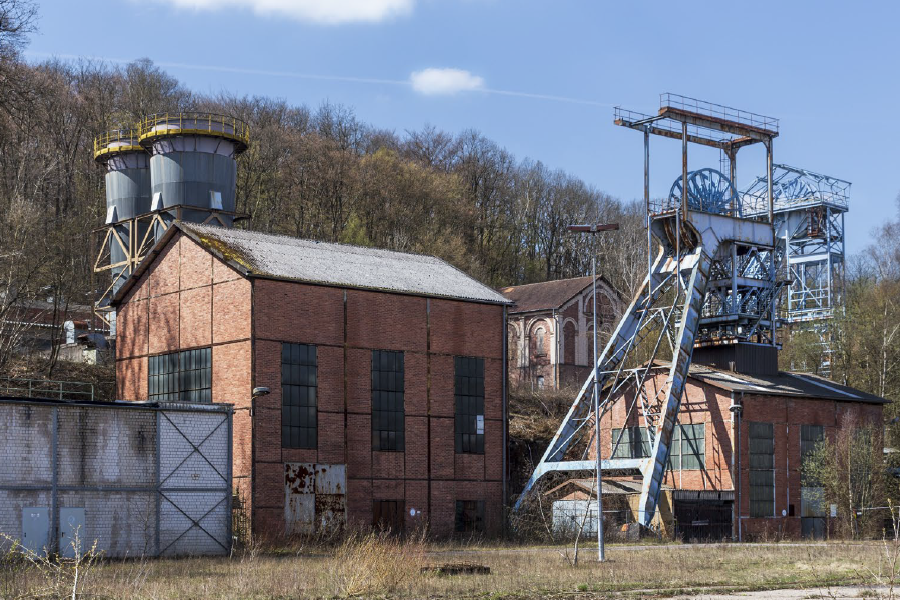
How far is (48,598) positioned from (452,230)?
64.6 m

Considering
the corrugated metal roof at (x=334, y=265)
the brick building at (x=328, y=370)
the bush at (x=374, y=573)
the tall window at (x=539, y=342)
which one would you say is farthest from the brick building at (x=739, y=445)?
the bush at (x=374, y=573)

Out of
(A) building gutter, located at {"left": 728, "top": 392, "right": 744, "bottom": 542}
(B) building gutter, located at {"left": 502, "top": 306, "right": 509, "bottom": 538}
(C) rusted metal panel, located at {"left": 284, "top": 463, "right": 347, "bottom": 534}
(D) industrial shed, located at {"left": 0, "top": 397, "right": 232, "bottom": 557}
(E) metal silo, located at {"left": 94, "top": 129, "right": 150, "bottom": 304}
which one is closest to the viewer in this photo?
(D) industrial shed, located at {"left": 0, "top": 397, "right": 232, "bottom": 557}

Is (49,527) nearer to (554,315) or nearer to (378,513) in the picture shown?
(378,513)

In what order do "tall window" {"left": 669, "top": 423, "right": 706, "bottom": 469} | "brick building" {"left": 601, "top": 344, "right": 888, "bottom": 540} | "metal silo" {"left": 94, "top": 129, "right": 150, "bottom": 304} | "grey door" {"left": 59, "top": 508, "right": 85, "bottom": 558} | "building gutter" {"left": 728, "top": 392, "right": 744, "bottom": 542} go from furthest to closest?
"metal silo" {"left": 94, "top": 129, "right": 150, "bottom": 304}
"tall window" {"left": 669, "top": 423, "right": 706, "bottom": 469}
"building gutter" {"left": 728, "top": 392, "right": 744, "bottom": 542}
"brick building" {"left": 601, "top": 344, "right": 888, "bottom": 540}
"grey door" {"left": 59, "top": 508, "right": 85, "bottom": 558}

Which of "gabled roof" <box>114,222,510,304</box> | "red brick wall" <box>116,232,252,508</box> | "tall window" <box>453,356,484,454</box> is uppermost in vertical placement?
"gabled roof" <box>114,222,510,304</box>

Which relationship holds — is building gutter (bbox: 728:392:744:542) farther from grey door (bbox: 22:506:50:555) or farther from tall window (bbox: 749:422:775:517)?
grey door (bbox: 22:506:50:555)

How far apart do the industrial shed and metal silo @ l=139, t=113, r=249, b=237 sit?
66.9 feet

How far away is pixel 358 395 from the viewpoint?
126 feet

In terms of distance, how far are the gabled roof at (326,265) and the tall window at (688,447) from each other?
29.4 ft

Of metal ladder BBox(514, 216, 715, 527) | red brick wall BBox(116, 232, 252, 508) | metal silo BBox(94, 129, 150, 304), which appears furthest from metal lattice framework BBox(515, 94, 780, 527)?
metal silo BBox(94, 129, 150, 304)

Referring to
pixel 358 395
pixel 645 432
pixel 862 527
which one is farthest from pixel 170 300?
pixel 862 527

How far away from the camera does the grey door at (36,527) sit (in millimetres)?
28516

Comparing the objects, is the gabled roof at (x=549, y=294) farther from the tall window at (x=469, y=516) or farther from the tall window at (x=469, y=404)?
the tall window at (x=469, y=516)

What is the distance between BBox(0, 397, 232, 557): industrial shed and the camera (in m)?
28.7
